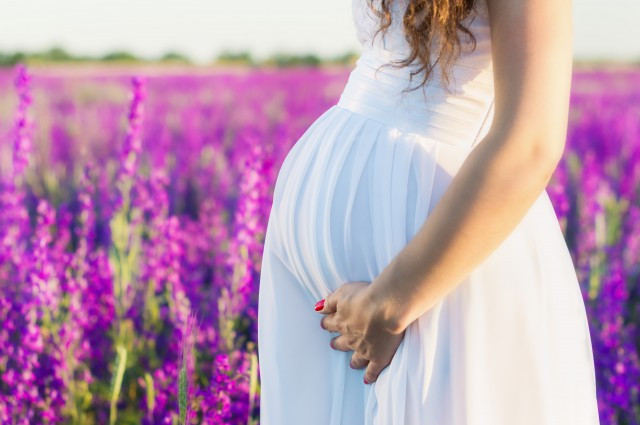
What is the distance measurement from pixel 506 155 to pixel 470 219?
0.27 ft

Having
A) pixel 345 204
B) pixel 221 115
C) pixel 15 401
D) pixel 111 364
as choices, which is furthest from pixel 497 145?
pixel 221 115

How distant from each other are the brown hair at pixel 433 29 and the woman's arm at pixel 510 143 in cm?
6

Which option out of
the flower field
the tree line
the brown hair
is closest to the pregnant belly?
the brown hair

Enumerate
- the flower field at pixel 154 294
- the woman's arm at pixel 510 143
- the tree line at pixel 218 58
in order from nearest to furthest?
the woman's arm at pixel 510 143, the flower field at pixel 154 294, the tree line at pixel 218 58

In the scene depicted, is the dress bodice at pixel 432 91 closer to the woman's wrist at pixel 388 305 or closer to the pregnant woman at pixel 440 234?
the pregnant woman at pixel 440 234

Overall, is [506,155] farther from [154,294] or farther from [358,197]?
[154,294]

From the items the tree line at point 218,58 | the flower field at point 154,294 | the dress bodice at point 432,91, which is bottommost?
the flower field at point 154,294

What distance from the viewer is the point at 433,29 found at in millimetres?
1005

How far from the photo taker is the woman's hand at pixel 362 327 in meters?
1.01

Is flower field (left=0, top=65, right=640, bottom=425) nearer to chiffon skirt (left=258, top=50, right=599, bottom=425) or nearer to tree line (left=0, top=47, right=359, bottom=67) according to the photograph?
chiffon skirt (left=258, top=50, right=599, bottom=425)

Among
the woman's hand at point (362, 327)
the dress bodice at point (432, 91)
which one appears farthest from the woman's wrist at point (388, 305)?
the dress bodice at point (432, 91)

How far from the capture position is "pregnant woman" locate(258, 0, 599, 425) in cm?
90

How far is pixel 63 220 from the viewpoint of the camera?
8.42 feet

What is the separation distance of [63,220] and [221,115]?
166 inches
